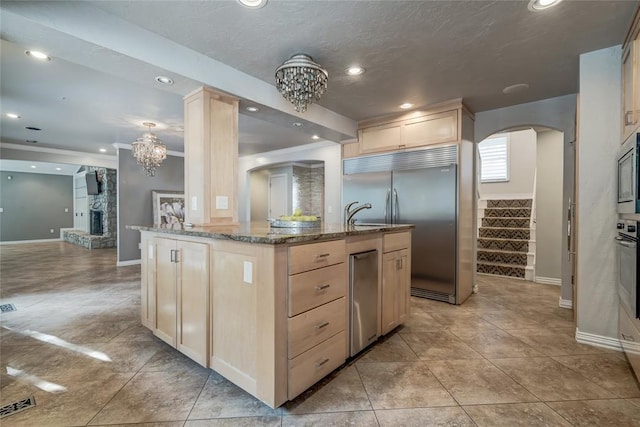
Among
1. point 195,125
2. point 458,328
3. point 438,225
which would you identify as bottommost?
point 458,328

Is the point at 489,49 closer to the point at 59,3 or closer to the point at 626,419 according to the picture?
the point at 626,419

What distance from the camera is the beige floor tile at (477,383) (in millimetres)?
1631

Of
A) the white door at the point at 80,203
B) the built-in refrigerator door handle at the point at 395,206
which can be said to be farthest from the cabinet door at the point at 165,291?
the white door at the point at 80,203

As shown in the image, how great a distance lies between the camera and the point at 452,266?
3.35m

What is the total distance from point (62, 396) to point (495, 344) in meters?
2.98

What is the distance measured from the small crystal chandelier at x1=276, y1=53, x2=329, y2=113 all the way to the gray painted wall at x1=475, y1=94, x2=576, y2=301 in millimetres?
2596

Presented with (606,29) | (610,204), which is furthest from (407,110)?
(610,204)

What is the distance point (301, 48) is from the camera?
221cm

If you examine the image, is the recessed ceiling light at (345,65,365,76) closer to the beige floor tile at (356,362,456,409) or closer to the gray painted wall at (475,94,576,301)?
the gray painted wall at (475,94,576,301)

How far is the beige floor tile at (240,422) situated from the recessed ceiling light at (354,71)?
264 cm

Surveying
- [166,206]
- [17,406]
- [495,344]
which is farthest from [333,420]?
[166,206]

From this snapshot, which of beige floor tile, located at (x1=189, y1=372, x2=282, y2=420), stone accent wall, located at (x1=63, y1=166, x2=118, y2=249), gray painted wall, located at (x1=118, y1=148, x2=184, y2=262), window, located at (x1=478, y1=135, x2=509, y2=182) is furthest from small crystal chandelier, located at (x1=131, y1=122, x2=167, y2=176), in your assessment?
window, located at (x1=478, y1=135, x2=509, y2=182)

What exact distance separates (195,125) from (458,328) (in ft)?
9.91

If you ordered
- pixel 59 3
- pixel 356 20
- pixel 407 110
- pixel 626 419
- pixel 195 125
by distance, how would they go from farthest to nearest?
1. pixel 407 110
2. pixel 195 125
3. pixel 356 20
4. pixel 59 3
5. pixel 626 419
